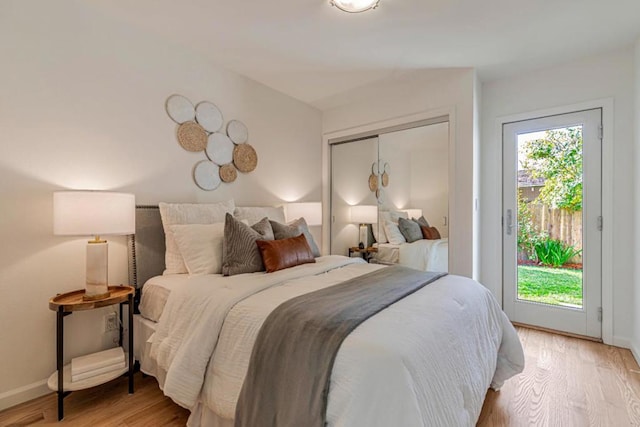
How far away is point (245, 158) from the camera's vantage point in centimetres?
308

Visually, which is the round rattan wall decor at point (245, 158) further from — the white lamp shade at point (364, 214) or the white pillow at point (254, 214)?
the white lamp shade at point (364, 214)

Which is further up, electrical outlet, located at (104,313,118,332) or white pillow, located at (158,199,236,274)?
white pillow, located at (158,199,236,274)

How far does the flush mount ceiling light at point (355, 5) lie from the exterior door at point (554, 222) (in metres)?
1.98

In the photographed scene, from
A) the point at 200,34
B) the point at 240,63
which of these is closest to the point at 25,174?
the point at 200,34

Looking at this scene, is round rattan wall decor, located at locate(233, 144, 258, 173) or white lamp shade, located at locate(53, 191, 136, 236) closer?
white lamp shade, located at locate(53, 191, 136, 236)

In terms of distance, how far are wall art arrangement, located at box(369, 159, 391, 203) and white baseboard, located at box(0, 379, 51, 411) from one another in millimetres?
3184

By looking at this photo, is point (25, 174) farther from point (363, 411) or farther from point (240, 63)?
point (363, 411)

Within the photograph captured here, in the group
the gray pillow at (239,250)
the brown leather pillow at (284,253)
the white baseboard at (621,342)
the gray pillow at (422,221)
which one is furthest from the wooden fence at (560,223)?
the gray pillow at (239,250)

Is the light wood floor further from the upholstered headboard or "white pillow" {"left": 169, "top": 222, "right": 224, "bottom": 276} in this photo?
"white pillow" {"left": 169, "top": 222, "right": 224, "bottom": 276}

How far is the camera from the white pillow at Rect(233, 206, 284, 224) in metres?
2.65

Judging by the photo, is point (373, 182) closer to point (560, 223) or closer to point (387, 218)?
point (387, 218)

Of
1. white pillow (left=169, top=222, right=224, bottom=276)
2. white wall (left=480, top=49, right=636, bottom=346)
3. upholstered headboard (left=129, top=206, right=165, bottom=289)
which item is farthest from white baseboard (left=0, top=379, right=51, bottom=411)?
white wall (left=480, top=49, right=636, bottom=346)

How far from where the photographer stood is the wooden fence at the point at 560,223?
2.80 meters

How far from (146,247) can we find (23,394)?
105 cm
